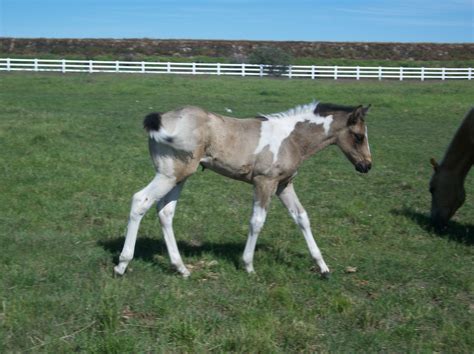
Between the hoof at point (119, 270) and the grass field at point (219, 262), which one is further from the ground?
the hoof at point (119, 270)

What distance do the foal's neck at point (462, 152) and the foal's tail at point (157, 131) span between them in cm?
499

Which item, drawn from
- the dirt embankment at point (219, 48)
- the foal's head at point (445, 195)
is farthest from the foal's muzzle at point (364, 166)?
the dirt embankment at point (219, 48)

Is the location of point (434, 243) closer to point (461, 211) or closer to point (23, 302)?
point (461, 211)

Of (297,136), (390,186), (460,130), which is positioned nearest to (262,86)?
(390,186)

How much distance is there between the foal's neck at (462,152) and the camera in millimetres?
10000

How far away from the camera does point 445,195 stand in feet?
32.6

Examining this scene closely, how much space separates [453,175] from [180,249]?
169 inches

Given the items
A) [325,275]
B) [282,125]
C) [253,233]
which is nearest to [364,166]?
[282,125]

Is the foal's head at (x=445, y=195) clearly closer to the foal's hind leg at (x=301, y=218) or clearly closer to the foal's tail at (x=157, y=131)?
the foal's hind leg at (x=301, y=218)

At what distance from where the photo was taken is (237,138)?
23.7ft

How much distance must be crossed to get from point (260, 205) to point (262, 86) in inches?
1106

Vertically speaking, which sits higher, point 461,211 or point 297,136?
point 297,136

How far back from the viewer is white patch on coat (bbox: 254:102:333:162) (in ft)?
23.9

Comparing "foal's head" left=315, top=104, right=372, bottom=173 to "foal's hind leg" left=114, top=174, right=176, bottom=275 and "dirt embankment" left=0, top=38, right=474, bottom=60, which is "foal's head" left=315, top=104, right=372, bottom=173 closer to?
"foal's hind leg" left=114, top=174, right=176, bottom=275
